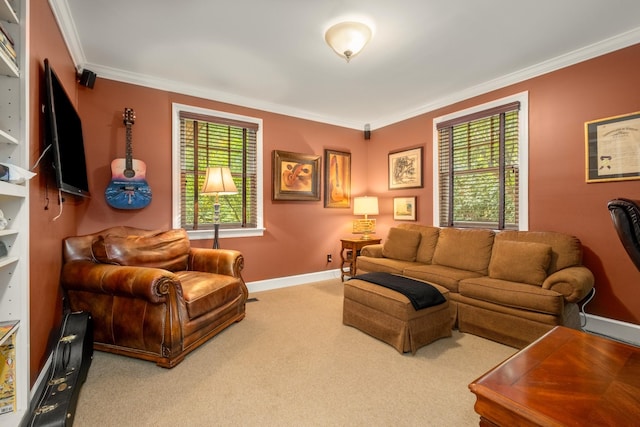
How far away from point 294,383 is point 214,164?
8.99 ft

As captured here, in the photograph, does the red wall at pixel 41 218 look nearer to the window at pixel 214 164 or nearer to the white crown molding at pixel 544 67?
the window at pixel 214 164

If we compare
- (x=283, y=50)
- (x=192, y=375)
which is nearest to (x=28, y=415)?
(x=192, y=375)

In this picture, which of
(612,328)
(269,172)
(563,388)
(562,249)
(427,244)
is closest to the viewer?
(563,388)

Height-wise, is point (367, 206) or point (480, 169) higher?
point (480, 169)

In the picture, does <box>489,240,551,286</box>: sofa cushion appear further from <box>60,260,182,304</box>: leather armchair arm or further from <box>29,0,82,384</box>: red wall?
<box>29,0,82,384</box>: red wall

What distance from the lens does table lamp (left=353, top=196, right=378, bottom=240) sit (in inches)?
177

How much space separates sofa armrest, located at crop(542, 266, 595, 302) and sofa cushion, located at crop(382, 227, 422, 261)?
1.44 m

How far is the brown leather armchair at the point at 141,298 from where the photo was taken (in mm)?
2027

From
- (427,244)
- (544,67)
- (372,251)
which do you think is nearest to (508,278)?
(427,244)

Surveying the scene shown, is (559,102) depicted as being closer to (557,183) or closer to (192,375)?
(557,183)

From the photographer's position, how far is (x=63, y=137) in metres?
2.04

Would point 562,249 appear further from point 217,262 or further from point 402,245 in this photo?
point 217,262

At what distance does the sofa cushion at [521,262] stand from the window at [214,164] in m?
2.75

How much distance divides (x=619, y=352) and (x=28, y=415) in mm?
2767
